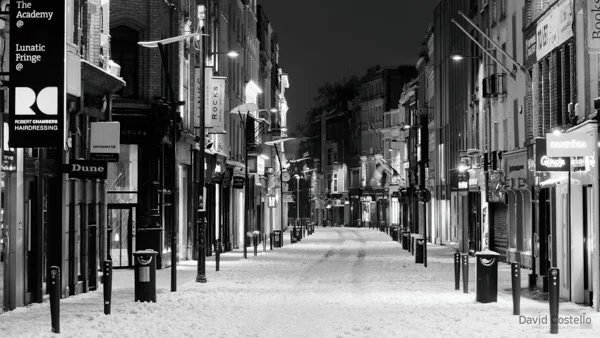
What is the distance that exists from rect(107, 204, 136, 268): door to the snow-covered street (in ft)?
8.70

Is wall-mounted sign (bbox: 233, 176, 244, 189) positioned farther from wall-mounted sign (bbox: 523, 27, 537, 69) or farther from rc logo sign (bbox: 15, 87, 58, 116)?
rc logo sign (bbox: 15, 87, 58, 116)

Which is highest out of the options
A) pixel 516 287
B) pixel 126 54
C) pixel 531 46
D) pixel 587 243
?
pixel 126 54

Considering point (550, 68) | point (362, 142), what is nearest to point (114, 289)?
point (550, 68)

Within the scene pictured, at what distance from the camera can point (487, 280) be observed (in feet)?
84.8

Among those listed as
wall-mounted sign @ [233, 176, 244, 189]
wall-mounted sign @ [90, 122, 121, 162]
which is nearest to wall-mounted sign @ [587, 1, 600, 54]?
wall-mounted sign @ [90, 122, 121, 162]

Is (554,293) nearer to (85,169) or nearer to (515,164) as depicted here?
(85,169)

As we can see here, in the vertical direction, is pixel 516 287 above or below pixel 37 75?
below

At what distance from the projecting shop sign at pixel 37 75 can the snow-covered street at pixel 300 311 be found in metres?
3.39

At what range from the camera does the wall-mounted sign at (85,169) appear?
2770 centimetres

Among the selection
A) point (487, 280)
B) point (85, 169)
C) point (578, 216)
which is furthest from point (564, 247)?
point (85, 169)

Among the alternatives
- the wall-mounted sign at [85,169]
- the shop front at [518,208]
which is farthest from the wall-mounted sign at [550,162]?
the shop front at [518,208]

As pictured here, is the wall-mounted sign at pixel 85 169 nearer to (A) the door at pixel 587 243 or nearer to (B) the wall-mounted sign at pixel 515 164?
(A) the door at pixel 587 243

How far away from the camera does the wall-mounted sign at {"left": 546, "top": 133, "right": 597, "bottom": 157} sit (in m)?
22.2

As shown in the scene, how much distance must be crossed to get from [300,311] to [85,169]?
22.0ft
